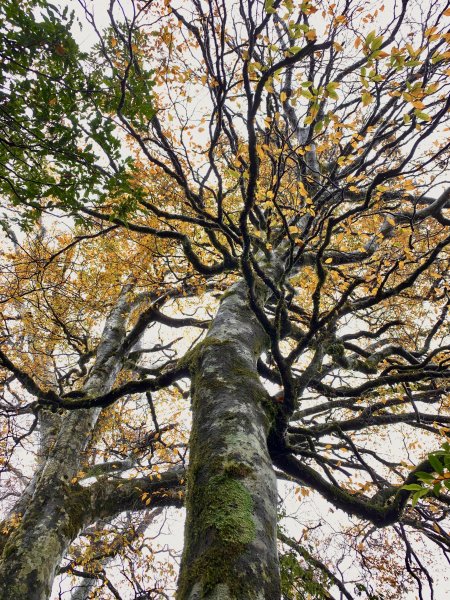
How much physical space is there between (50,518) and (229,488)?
3.53 metres

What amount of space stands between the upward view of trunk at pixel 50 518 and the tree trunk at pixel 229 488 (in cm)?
274

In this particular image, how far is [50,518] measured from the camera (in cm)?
393

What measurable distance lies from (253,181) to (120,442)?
25.9 ft

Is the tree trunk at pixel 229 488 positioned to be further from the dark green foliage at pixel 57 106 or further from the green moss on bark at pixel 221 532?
the dark green foliage at pixel 57 106

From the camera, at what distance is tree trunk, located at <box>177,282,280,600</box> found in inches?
49.3

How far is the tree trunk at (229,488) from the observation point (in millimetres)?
1253

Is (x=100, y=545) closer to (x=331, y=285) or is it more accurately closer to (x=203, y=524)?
(x=331, y=285)

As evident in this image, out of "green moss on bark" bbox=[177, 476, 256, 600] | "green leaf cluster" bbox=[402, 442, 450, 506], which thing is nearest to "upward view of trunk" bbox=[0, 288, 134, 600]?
"green moss on bark" bbox=[177, 476, 256, 600]

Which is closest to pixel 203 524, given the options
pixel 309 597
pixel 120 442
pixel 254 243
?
pixel 309 597

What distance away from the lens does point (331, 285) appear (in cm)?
643

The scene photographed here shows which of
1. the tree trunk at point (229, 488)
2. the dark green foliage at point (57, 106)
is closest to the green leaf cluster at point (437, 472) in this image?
the tree trunk at point (229, 488)

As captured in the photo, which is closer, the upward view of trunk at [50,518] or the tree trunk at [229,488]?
the tree trunk at [229,488]

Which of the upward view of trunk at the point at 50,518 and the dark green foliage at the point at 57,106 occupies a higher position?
the dark green foliage at the point at 57,106

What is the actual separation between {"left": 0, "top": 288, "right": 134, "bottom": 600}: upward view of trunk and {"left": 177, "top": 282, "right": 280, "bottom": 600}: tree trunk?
2.74m
